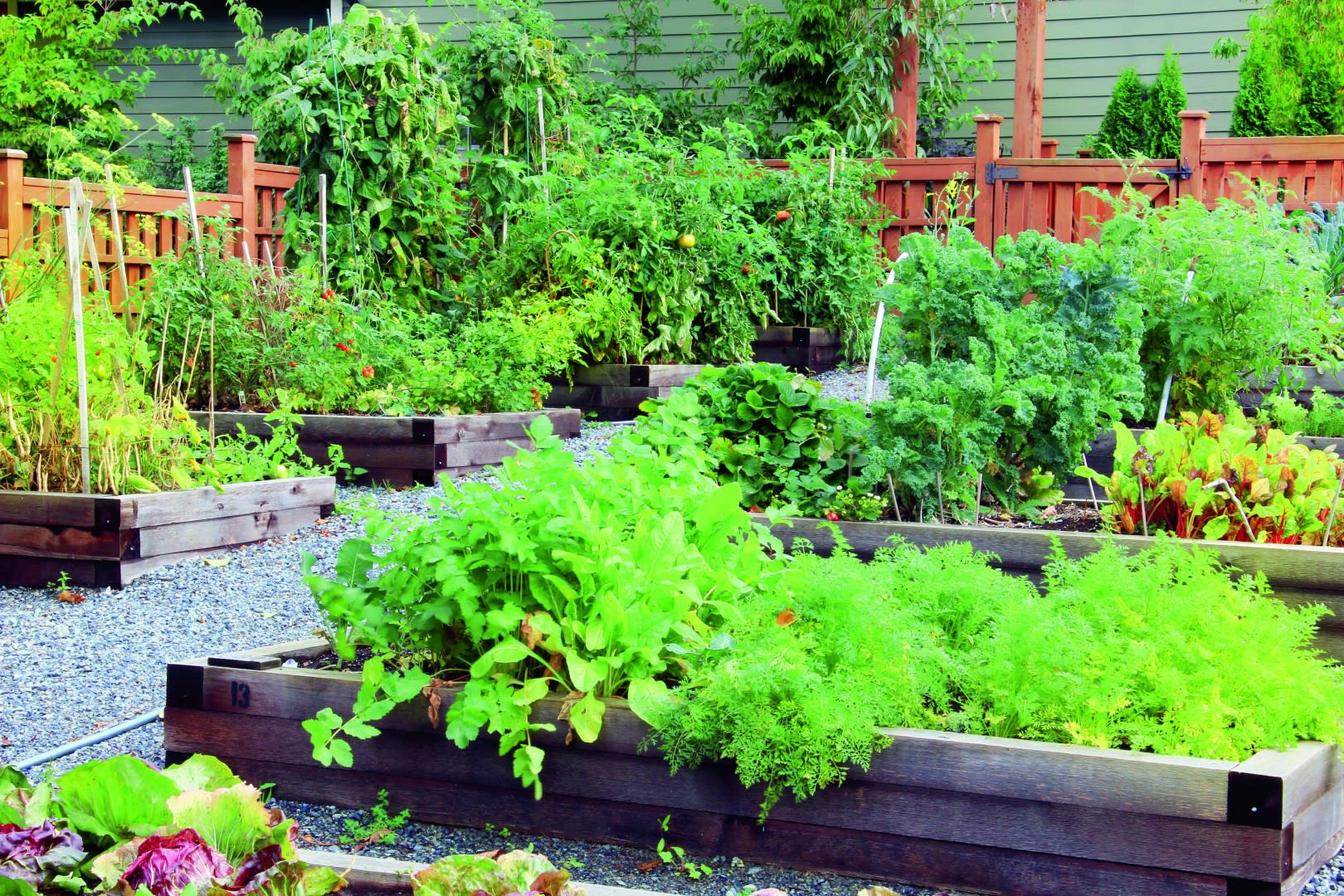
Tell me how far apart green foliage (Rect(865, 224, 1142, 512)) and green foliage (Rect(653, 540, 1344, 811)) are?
1040 mm

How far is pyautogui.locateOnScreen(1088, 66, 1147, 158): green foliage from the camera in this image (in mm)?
11883

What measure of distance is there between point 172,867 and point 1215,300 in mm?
4064

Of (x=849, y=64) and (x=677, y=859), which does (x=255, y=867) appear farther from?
(x=849, y=64)

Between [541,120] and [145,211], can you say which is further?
[541,120]

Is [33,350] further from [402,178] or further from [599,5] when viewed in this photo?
[599,5]

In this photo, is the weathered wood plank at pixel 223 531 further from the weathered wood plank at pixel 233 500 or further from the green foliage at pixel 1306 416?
the green foliage at pixel 1306 416

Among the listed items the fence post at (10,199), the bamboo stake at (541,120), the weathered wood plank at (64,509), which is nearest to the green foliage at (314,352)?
the fence post at (10,199)

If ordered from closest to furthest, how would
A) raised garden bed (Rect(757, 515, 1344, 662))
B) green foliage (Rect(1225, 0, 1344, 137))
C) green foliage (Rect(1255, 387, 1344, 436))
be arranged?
raised garden bed (Rect(757, 515, 1344, 662)) < green foliage (Rect(1255, 387, 1344, 436)) < green foliage (Rect(1225, 0, 1344, 137))

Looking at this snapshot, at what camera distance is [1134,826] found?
2293 mm

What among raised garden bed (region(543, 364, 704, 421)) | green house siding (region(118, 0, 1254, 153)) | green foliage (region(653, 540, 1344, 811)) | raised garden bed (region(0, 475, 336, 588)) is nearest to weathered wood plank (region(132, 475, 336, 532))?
raised garden bed (region(0, 475, 336, 588))

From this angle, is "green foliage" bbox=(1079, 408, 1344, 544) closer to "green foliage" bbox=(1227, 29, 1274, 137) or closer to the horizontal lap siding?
"green foliage" bbox=(1227, 29, 1274, 137)

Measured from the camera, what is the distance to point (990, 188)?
32.0 ft

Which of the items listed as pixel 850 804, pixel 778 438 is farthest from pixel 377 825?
pixel 778 438

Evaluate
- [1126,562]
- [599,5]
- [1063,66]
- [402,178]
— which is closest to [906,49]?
[1063,66]
